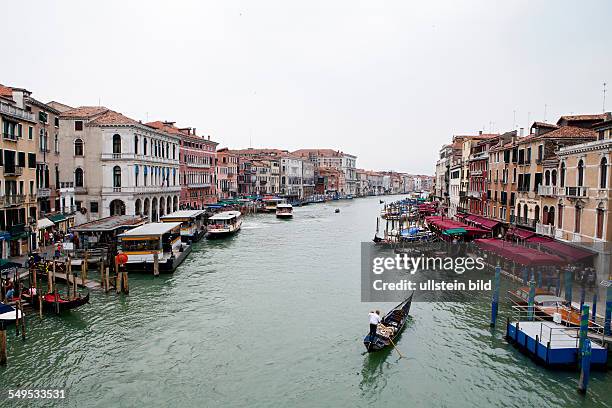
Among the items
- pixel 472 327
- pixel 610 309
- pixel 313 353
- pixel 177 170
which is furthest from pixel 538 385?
pixel 177 170

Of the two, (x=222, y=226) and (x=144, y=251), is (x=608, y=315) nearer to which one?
(x=144, y=251)

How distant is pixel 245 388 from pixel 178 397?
4.95ft

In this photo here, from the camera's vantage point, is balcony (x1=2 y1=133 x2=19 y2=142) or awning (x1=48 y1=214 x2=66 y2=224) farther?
awning (x1=48 y1=214 x2=66 y2=224)

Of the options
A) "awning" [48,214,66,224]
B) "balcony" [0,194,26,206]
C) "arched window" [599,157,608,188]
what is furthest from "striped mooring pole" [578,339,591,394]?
"awning" [48,214,66,224]

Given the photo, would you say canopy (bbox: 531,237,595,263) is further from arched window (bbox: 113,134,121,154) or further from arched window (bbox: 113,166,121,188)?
arched window (bbox: 113,134,121,154)

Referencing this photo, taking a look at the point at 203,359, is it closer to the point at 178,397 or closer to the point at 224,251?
the point at 178,397

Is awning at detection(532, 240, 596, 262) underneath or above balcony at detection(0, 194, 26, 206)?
underneath

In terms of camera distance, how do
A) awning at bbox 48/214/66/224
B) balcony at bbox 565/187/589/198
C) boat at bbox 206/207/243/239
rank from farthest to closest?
boat at bbox 206/207/243/239 → awning at bbox 48/214/66/224 → balcony at bbox 565/187/589/198

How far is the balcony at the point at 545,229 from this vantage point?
2056 cm

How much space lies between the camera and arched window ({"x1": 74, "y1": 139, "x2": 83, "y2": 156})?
3198 cm

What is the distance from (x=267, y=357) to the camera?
1245cm

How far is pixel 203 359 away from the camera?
12227 mm

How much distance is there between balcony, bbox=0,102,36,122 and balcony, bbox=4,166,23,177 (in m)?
2.38

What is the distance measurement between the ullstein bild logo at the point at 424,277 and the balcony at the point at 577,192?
452 cm
